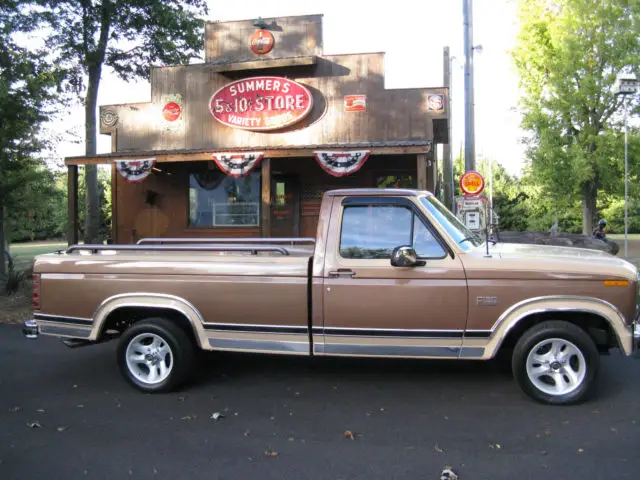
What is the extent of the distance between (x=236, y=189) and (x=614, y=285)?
1008 cm

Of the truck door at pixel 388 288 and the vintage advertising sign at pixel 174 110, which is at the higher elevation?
the vintage advertising sign at pixel 174 110

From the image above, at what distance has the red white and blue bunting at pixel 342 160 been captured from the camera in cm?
1040

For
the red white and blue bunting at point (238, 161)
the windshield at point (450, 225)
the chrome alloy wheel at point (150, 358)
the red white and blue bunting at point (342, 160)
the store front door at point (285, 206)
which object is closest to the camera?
the windshield at point (450, 225)

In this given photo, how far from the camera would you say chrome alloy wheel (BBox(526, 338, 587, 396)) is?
4.52m

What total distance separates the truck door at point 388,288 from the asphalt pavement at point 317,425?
0.54 m

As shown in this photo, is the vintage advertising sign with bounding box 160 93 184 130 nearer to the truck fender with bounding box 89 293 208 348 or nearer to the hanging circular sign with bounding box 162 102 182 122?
the hanging circular sign with bounding box 162 102 182 122

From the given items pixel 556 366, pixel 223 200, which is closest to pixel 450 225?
pixel 556 366

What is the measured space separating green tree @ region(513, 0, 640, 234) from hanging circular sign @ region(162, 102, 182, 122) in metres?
13.5

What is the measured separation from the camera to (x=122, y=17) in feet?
52.3

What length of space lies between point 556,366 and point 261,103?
9.46m

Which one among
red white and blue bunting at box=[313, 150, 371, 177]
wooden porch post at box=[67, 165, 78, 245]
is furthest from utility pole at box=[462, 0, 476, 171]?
wooden porch post at box=[67, 165, 78, 245]

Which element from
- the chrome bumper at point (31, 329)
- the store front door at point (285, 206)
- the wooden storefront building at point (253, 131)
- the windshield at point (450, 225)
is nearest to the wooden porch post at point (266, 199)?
the wooden storefront building at point (253, 131)

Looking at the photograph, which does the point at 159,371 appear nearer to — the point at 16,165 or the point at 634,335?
the point at 634,335

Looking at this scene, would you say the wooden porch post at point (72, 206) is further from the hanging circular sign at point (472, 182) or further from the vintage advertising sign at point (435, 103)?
the hanging circular sign at point (472, 182)
